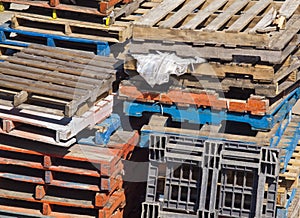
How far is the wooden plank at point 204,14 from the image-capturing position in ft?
→ 26.4

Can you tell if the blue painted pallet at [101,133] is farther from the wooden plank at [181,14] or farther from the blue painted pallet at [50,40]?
the wooden plank at [181,14]

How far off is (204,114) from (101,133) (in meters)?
1.06

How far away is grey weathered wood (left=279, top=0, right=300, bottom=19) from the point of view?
8595 millimetres

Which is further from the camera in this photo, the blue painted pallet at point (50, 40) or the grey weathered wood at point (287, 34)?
the blue painted pallet at point (50, 40)

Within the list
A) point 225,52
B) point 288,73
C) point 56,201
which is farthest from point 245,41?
point 56,201

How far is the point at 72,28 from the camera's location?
29.1ft

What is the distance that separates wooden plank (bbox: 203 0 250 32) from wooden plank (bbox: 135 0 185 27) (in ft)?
1.91

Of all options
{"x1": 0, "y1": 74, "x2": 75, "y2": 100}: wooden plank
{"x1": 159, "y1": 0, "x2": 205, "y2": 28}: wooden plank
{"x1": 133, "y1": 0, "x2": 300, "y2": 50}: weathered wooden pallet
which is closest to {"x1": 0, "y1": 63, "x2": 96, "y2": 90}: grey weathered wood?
{"x1": 0, "y1": 74, "x2": 75, "y2": 100}: wooden plank

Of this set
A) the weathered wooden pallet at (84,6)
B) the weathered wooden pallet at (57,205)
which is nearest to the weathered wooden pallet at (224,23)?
the weathered wooden pallet at (84,6)

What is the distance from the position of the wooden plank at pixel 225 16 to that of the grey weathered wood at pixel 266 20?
346 mm

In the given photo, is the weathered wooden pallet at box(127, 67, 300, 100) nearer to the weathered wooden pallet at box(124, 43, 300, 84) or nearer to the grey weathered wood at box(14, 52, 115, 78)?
the weathered wooden pallet at box(124, 43, 300, 84)

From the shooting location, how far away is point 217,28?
7957 mm

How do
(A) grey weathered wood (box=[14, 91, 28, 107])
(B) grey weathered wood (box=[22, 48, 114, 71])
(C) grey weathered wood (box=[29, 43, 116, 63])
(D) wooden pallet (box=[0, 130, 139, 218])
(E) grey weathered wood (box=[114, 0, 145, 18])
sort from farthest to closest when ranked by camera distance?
(E) grey weathered wood (box=[114, 0, 145, 18]), (C) grey weathered wood (box=[29, 43, 116, 63]), (B) grey weathered wood (box=[22, 48, 114, 71]), (D) wooden pallet (box=[0, 130, 139, 218]), (A) grey weathered wood (box=[14, 91, 28, 107])

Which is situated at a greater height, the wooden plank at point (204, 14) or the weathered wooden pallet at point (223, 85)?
the wooden plank at point (204, 14)
